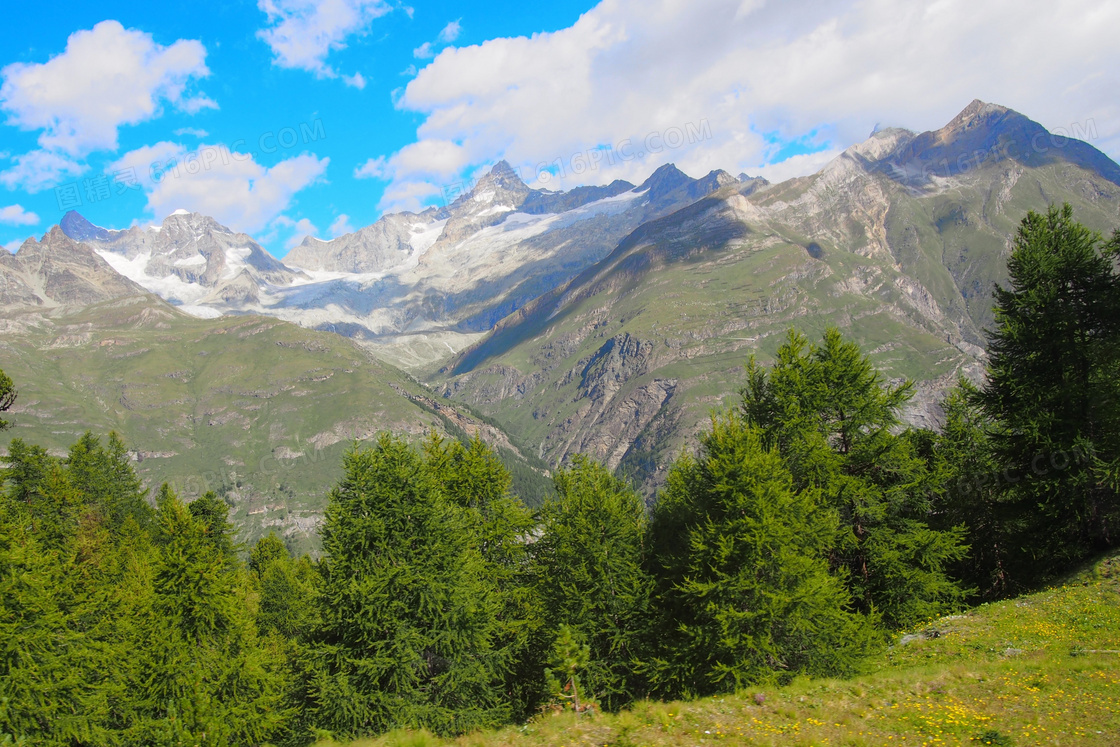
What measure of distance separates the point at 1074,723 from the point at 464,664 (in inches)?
758

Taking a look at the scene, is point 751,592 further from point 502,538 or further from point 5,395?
point 5,395

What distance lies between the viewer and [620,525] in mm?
28156

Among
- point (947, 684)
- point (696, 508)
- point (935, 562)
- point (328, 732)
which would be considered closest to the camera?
point (947, 684)

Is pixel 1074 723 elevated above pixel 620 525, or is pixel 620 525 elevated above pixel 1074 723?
pixel 620 525

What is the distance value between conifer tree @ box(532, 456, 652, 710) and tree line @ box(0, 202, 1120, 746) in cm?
11

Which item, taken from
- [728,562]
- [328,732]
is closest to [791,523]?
[728,562]

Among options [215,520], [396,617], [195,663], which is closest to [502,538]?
[396,617]

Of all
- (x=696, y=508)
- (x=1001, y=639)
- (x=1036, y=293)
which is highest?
(x=1036, y=293)

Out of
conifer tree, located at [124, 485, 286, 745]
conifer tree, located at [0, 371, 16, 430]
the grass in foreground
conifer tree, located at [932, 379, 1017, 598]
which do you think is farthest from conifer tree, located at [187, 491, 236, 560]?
conifer tree, located at [932, 379, 1017, 598]

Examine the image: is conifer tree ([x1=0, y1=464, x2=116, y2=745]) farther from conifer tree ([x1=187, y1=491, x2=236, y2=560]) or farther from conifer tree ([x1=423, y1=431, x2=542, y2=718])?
conifer tree ([x1=187, y1=491, x2=236, y2=560])

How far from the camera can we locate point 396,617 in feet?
74.0

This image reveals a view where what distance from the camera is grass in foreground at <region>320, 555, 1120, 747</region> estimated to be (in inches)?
577

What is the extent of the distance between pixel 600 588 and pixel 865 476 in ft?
48.5

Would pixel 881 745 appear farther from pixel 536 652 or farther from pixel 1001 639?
pixel 536 652
